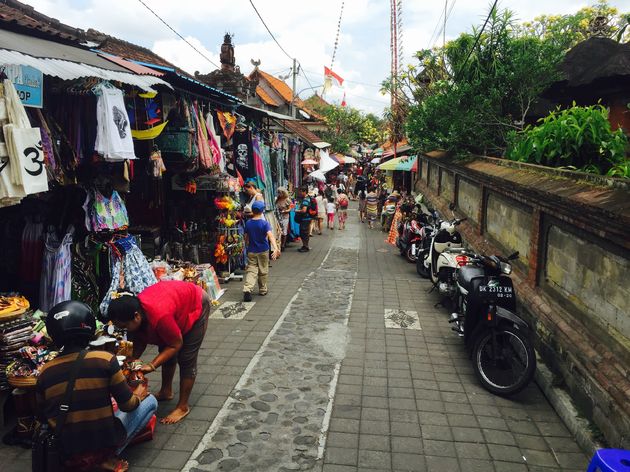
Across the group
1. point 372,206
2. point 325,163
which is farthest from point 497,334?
point 325,163

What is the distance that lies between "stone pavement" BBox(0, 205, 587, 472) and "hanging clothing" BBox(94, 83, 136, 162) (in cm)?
268

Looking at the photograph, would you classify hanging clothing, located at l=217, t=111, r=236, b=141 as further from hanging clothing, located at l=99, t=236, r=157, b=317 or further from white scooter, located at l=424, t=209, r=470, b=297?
white scooter, located at l=424, t=209, r=470, b=297

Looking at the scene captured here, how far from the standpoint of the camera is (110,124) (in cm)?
550

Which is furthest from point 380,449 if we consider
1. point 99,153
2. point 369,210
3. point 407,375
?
point 369,210

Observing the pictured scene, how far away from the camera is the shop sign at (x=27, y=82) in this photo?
424cm

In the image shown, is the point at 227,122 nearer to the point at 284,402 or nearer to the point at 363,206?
the point at 284,402

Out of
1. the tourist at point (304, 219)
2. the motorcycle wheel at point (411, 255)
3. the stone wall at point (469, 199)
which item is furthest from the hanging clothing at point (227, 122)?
the motorcycle wheel at point (411, 255)

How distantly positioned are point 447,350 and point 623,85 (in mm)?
9110

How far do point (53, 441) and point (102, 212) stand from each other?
3590mm

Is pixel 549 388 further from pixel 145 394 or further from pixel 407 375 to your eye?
pixel 145 394

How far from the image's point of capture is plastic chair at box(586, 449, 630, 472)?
2.62 metres

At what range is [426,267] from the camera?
34.0 ft

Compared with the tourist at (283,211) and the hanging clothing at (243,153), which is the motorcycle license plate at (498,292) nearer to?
the hanging clothing at (243,153)

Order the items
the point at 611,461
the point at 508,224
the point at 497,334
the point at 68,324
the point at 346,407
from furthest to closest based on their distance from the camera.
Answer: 1. the point at 508,224
2. the point at 497,334
3. the point at 346,407
4. the point at 68,324
5. the point at 611,461
